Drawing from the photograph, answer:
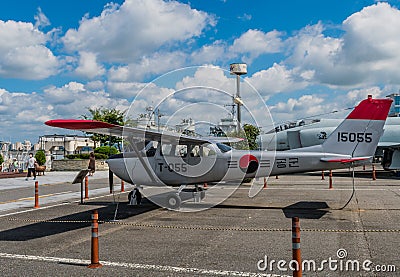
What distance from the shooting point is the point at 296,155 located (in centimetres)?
1312

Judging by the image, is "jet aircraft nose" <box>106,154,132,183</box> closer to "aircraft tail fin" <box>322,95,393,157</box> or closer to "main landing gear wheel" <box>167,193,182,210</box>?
"main landing gear wheel" <box>167,193,182,210</box>

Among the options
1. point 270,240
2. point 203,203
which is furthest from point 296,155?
point 270,240

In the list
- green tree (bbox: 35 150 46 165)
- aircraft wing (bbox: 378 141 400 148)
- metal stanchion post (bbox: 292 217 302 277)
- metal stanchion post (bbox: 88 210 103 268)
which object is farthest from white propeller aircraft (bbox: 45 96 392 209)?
green tree (bbox: 35 150 46 165)

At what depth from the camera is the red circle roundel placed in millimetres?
13414

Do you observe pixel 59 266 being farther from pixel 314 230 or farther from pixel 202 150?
pixel 202 150

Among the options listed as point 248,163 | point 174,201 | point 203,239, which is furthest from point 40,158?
point 203,239

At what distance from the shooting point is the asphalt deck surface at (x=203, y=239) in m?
6.75

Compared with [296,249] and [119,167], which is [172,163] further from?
[296,249]

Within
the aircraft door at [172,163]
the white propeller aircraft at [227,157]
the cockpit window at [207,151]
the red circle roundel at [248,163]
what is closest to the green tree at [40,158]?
the white propeller aircraft at [227,157]

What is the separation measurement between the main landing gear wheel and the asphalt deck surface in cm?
34

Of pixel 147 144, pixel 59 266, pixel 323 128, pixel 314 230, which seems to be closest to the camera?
pixel 59 266

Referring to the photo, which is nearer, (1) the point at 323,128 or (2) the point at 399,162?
(2) the point at 399,162

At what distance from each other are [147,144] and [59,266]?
768 centimetres

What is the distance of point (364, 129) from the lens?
1262 centimetres
